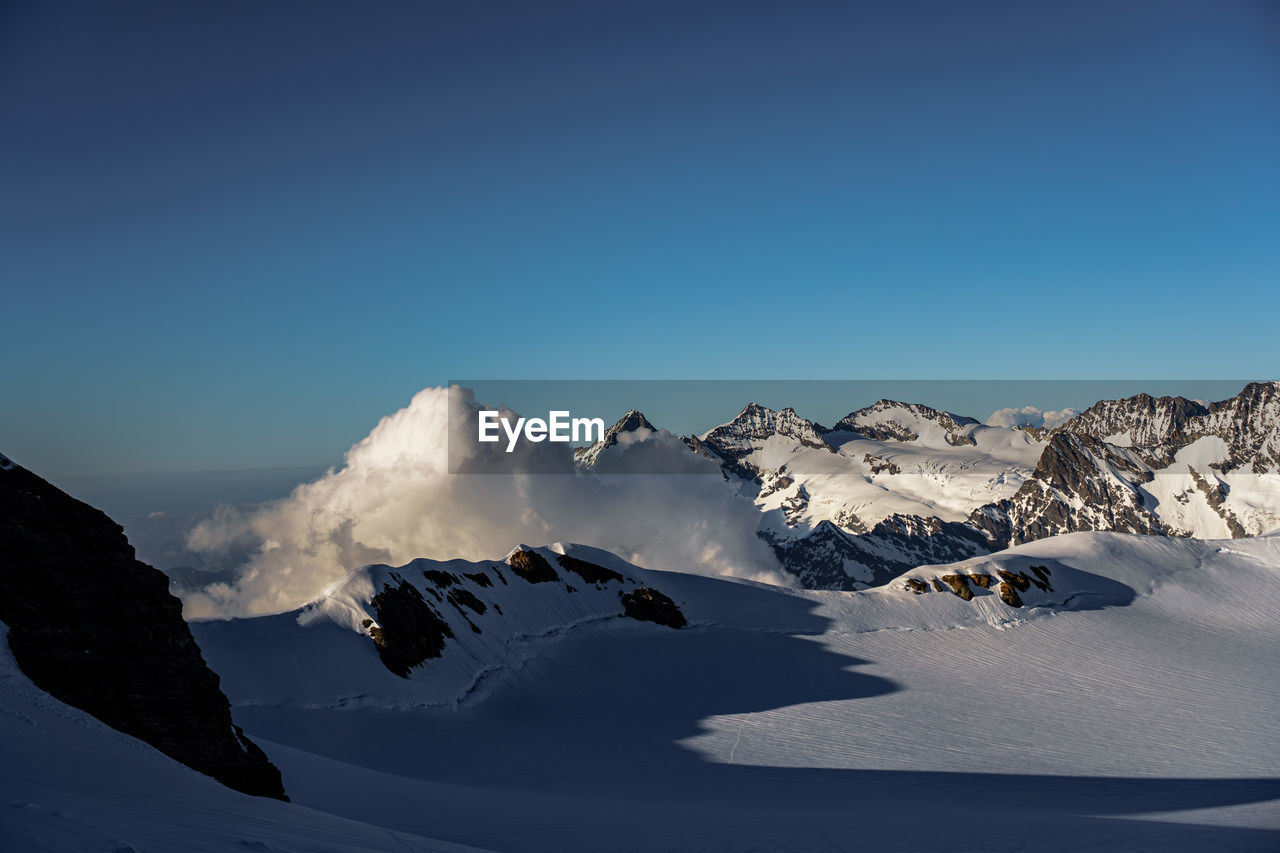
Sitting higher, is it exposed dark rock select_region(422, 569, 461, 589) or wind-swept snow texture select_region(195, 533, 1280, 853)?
exposed dark rock select_region(422, 569, 461, 589)

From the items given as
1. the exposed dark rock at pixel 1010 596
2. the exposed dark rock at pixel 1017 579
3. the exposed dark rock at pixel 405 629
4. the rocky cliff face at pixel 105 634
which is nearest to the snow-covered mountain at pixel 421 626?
the exposed dark rock at pixel 405 629

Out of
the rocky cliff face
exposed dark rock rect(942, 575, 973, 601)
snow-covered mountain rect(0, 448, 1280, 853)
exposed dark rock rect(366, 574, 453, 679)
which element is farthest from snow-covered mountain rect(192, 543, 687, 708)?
exposed dark rock rect(942, 575, 973, 601)

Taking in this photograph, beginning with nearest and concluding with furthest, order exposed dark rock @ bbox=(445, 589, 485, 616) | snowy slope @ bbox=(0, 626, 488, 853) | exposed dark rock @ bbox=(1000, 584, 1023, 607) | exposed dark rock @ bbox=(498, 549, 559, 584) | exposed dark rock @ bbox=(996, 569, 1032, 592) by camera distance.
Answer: snowy slope @ bbox=(0, 626, 488, 853), exposed dark rock @ bbox=(445, 589, 485, 616), exposed dark rock @ bbox=(498, 549, 559, 584), exposed dark rock @ bbox=(1000, 584, 1023, 607), exposed dark rock @ bbox=(996, 569, 1032, 592)

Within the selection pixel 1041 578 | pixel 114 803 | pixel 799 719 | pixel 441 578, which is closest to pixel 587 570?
pixel 441 578

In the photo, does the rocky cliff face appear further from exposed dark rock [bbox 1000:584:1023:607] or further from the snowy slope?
exposed dark rock [bbox 1000:584:1023:607]

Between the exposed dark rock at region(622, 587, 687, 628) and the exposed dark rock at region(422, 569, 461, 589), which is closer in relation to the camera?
the exposed dark rock at region(422, 569, 461, 589)

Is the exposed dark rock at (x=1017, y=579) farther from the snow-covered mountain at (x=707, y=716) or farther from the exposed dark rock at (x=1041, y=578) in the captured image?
the exposed dark rock at (x=1041, y=578)
